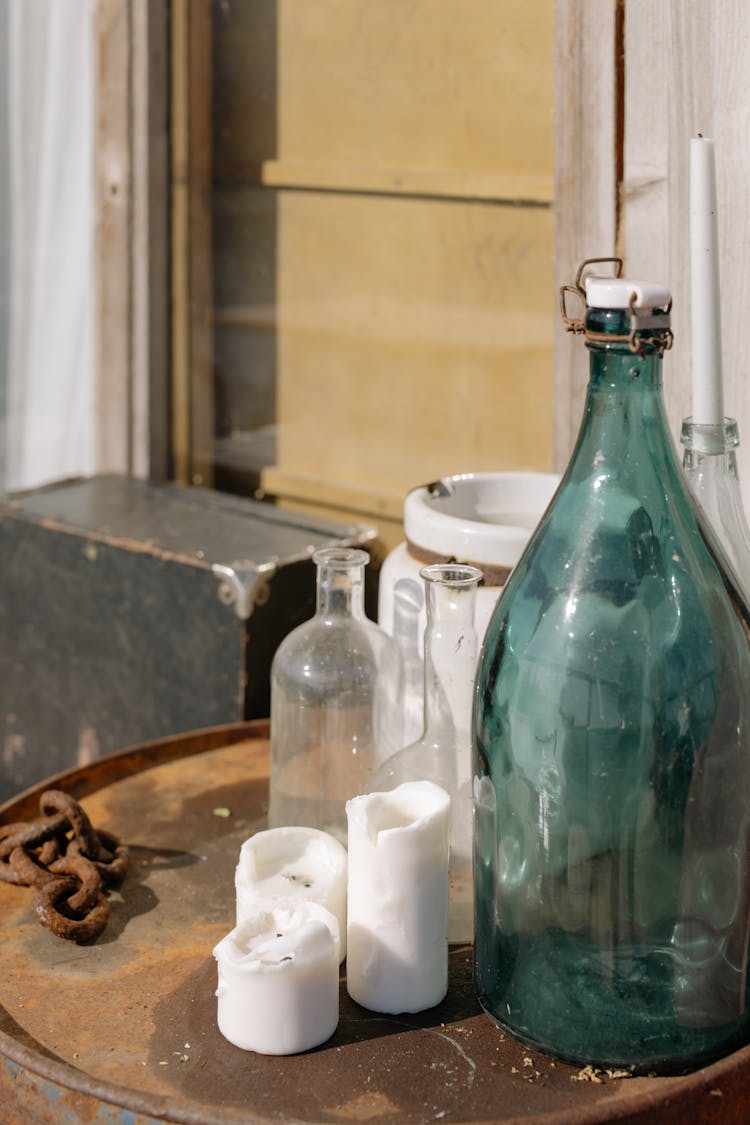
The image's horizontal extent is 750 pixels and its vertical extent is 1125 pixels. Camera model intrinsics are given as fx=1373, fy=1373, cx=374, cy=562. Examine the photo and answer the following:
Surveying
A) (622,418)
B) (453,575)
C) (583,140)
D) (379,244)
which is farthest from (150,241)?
(622,418)

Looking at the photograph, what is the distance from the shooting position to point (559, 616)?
86 cm

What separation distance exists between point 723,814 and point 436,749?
0.24 m

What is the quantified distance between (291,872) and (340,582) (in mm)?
240

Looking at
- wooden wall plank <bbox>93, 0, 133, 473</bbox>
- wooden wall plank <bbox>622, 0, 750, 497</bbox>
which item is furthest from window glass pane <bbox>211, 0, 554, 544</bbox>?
wooden wall plank <bbox>622, 0, 750, 497</bbox>

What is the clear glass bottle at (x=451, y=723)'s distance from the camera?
100 cm

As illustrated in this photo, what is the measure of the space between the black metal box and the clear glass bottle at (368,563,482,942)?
731mm

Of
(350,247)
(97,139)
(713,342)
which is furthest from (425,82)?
(713,342)

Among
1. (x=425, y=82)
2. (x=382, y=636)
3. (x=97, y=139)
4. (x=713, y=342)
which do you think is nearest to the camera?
(x=713, y=342)

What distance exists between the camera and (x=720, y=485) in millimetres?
1056

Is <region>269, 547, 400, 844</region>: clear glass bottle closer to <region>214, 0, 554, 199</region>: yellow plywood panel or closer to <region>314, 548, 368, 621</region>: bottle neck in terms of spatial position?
<region>314, 548, 368, 621</region>: bottle neck

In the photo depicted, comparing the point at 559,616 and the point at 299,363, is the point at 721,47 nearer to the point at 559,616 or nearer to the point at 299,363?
the point at 559,616

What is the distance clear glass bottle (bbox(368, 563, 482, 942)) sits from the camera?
100cm

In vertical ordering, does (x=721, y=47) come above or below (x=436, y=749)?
above

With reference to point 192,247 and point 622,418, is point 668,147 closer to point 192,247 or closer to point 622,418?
point 622,418
